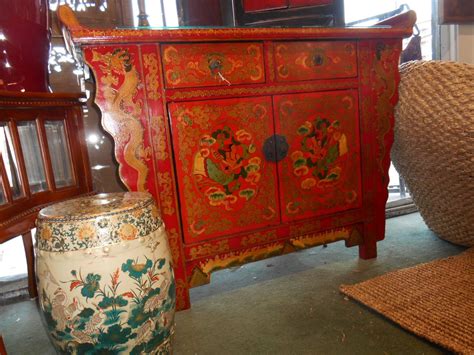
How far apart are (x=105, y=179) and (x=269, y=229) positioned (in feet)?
2.56

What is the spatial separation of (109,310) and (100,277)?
7cm

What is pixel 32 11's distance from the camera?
1201 millimetres

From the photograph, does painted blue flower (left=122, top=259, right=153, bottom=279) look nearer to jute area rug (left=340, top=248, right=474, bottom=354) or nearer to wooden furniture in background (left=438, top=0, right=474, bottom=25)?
jute area rug (left=340, top=248, right=474, bottom=354)

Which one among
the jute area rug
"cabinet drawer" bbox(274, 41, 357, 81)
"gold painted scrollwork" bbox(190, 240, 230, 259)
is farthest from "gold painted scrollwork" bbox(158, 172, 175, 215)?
the jute area rug

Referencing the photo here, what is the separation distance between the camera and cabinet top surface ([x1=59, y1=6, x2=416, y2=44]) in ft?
3.36

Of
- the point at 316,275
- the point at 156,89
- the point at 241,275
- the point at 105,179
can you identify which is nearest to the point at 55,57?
the point at 105,179

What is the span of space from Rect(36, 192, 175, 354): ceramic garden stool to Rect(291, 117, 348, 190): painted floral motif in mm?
639

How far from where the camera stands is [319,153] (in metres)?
1.35

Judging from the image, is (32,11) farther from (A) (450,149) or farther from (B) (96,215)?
(A) (450,149)

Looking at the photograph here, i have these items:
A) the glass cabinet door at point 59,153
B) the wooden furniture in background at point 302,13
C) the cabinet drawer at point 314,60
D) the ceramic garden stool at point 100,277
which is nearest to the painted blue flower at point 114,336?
the ceramic garden stool at point 100,277

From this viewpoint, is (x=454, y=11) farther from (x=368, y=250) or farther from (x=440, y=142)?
(x=368, y=250)

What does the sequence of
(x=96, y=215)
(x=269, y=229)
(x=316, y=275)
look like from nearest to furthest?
(x=96, y=215) → (x=269, y=229) → (x=316, y=275)

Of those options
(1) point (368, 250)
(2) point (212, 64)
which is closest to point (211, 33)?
(2) point (212, 64)

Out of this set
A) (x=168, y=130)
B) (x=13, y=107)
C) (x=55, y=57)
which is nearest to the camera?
(x=13, y=107)
